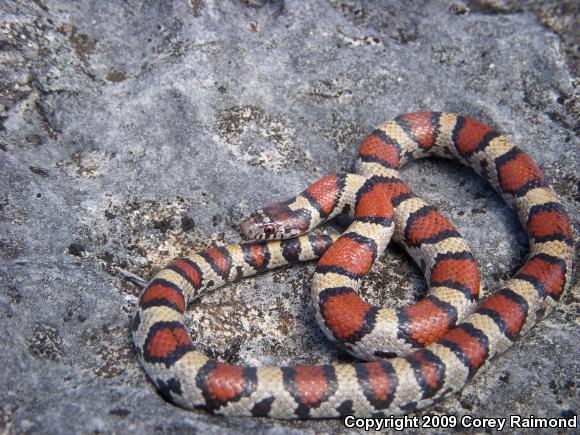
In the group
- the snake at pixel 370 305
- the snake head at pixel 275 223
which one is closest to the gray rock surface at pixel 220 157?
the snake at pixel 370 305

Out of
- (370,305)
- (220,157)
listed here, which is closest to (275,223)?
(220,157)

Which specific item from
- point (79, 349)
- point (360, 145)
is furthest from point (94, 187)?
point (360, 145)

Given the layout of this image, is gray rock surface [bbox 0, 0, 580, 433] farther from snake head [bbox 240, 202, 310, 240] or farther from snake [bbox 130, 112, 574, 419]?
snake head [bbox 240, 202, 310, 240]

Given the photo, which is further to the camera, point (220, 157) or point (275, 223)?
point (220, 157)

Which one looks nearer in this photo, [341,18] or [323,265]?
[323,265]

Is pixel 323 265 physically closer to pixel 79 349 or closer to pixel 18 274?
pixel 79 349

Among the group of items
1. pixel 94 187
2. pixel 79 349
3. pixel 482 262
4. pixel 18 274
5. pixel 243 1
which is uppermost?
pixel 243 1

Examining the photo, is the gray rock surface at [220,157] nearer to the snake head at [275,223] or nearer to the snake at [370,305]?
the snake at [370,305]

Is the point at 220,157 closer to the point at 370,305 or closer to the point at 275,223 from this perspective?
the point at 275,223
